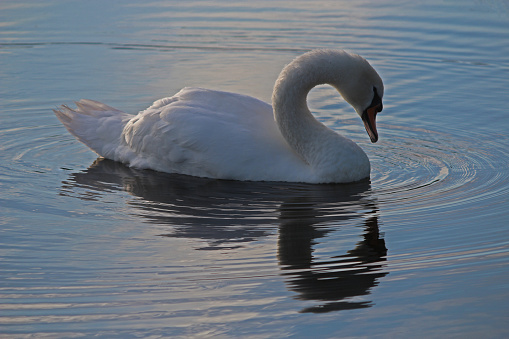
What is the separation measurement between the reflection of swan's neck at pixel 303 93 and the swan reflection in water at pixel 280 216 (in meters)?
0.40

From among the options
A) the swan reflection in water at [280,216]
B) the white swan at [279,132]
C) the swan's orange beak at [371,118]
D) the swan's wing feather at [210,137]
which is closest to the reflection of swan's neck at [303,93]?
the white swan at [279,132]

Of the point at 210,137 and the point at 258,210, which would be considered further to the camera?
the point at 210,137

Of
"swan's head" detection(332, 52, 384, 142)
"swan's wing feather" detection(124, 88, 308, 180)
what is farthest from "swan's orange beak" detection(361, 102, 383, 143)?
"swan's wing feather" detection(124, 88, 308, 180)

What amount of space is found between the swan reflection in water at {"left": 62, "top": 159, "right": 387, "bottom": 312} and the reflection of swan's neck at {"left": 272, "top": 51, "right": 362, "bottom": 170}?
40cm

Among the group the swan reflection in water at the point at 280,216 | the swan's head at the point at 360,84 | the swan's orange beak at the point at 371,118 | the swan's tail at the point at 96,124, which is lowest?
the swan reflection in water at the point at 280,216

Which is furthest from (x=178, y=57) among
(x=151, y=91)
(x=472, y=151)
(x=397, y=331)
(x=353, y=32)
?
(x=397, y=331)

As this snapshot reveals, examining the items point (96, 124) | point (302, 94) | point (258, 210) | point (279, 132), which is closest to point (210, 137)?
point (279, 132)

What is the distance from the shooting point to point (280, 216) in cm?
720

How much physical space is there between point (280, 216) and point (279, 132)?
156 centimetres

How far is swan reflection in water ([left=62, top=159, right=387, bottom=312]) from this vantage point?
5691 millimetres

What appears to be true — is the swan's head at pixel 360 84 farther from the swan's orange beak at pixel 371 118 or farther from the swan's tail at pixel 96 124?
the swan's tail at pixel 96 124

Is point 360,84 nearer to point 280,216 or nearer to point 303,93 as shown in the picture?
point 303,93

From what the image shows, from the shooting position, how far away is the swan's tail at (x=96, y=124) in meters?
9.44

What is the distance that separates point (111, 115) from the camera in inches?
385
